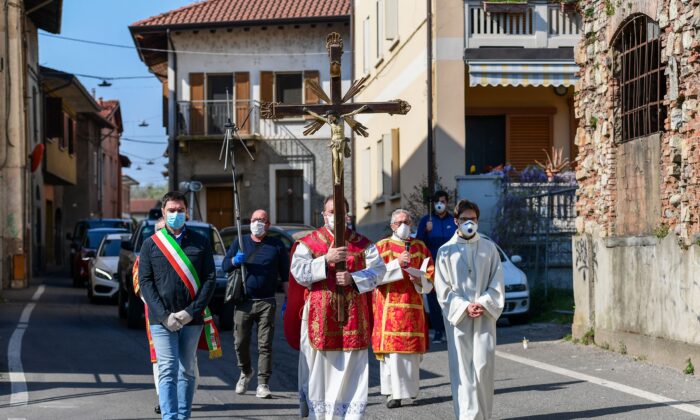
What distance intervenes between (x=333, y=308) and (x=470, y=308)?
116 centimetres

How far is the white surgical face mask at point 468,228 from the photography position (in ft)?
31.4

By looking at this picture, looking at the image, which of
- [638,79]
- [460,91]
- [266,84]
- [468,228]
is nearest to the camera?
[468,228]

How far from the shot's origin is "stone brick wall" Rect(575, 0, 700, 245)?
40.6 feet

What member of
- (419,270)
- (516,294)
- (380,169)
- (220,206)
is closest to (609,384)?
(419,270)

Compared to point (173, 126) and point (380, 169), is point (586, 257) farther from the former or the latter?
point (173, 126)

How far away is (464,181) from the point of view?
72.6 ft

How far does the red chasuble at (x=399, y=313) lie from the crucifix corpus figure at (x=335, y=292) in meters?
1.83

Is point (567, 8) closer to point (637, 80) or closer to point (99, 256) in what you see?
point (637, 80)

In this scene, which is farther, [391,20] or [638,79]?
[391,20]

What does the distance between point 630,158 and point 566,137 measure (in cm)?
1135

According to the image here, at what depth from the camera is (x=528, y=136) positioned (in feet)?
84.3

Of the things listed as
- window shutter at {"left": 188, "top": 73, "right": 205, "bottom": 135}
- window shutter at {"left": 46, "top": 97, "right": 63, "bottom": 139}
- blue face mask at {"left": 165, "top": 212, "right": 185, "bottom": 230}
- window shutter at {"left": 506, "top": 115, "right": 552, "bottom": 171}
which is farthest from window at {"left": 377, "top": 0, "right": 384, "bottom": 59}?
blue face mask at {"left": 165, "top": 212, "right": 185, "bottom": 230}

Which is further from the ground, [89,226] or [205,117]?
[205,117]

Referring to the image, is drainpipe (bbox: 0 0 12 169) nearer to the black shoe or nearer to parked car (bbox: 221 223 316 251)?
parked car (bbox: 221 223 316 251)
